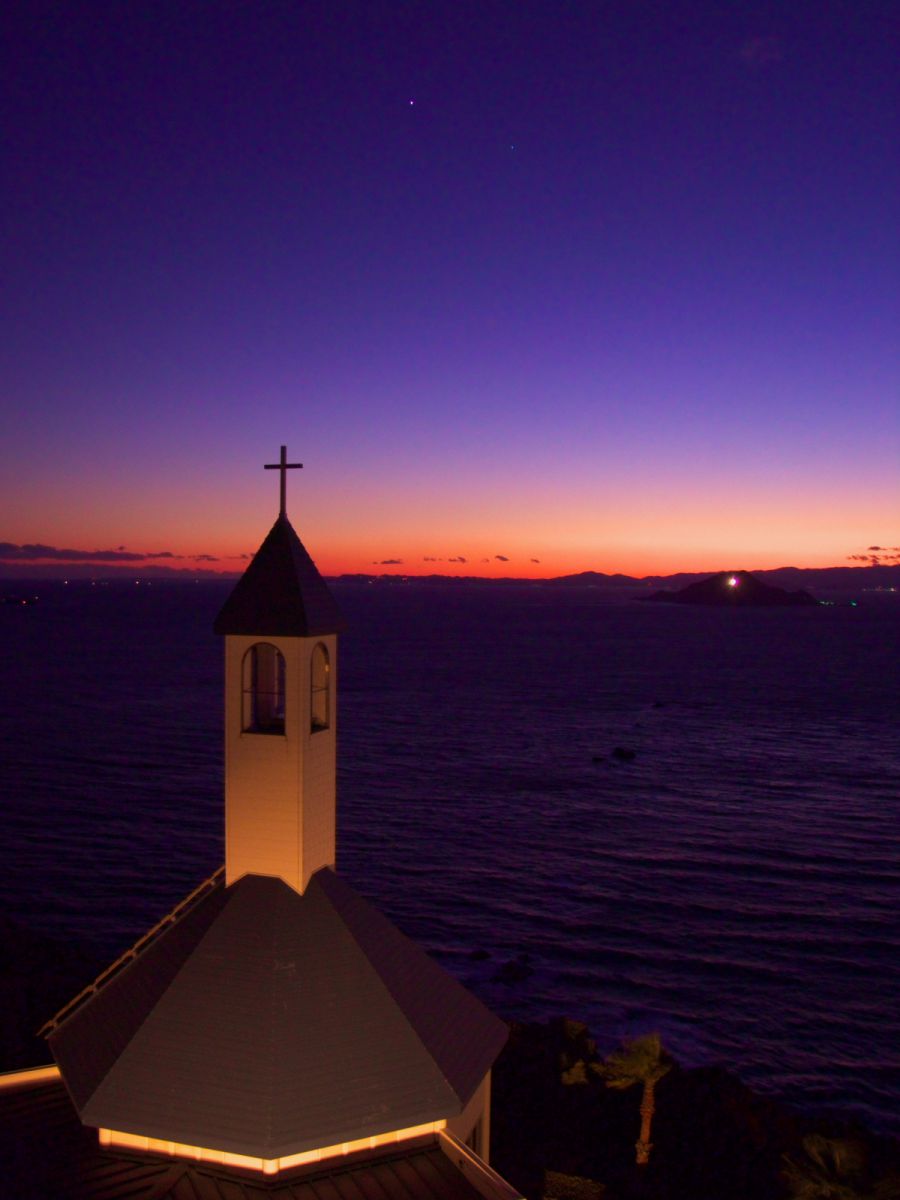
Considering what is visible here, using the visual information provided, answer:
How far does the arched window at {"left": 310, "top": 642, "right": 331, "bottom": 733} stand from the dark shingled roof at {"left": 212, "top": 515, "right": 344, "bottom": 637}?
1.43ft

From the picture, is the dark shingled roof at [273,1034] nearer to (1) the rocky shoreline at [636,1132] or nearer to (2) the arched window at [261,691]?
(2) the arched window at [261,691]

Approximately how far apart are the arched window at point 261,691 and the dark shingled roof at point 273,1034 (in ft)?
7.58

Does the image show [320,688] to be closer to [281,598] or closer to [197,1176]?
[281,598]

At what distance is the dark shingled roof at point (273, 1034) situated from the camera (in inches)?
416

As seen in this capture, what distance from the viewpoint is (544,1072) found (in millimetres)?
22359

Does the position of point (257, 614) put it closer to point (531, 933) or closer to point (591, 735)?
point (531, 933)

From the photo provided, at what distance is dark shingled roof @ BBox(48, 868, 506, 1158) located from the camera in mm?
10578

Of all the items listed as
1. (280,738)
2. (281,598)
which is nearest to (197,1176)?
(280,738)

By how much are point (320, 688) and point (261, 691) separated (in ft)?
3.76

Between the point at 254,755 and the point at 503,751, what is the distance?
6009 centimetres

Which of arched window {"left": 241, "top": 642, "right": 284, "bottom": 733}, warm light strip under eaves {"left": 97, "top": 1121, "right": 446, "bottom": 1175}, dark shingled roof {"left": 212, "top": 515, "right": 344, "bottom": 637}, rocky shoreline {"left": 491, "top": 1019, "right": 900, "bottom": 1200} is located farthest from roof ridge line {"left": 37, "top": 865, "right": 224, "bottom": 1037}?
rocky shoreline {"left": 491, "top": 1019, "right": 900, "bottom": 1200}

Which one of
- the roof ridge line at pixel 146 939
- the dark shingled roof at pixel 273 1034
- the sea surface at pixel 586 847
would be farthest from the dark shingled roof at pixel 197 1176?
the sea surface at pixel 586 847

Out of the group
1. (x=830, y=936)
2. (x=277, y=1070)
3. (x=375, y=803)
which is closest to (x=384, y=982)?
(x=277, y=1070)

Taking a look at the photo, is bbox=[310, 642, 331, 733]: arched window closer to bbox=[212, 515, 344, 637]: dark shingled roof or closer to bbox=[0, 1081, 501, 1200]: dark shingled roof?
bbox=[212, 515, 344, 637]: dark shingled roof
